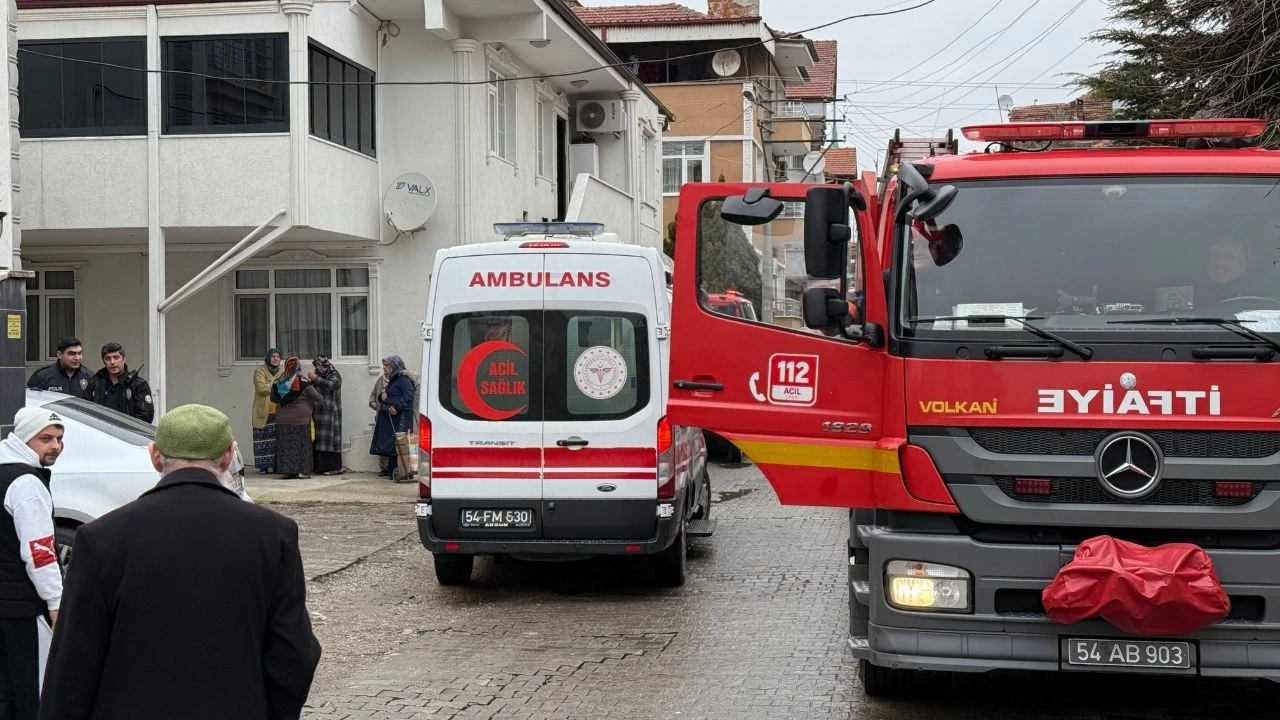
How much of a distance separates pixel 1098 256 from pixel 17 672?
4.90 meters

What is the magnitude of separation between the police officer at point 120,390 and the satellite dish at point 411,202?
5.85m

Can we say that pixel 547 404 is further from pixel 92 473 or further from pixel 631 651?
pixel 92 473

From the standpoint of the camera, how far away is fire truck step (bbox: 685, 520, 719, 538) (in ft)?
43.3

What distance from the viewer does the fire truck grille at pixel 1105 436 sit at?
19.8 feet

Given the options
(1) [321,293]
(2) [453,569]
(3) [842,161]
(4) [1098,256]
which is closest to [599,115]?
(1) [321,293]

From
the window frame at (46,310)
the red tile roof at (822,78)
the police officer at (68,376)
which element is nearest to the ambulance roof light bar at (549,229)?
the police officer at (68,376)

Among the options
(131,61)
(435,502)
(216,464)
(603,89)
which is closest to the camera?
(216,464)

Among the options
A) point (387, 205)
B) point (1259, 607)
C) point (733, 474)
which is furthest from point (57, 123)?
point (1259, 607)

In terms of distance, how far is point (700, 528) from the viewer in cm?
1337

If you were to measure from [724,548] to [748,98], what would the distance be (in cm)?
2934

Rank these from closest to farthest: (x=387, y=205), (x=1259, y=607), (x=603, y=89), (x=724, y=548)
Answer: (x=1259, y=607) → (x=724, y=548) → (x=387, y=205) → (x=603, y=89)

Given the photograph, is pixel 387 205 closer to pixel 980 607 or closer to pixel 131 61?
pixel 131 61

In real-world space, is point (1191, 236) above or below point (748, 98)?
below

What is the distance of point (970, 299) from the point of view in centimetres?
634
